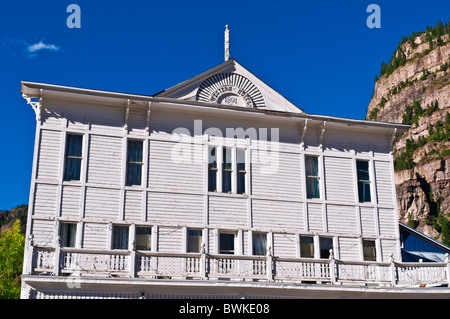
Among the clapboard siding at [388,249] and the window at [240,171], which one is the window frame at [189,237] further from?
the clapboard siding at [388,249]

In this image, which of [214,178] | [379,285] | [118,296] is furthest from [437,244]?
[118,296]

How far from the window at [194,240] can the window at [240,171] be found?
2.50m

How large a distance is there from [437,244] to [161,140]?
14842 mm

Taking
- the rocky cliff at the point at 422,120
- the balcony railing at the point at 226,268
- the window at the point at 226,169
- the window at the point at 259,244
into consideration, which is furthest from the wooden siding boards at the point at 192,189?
the rocky cliff at the point at 422,120

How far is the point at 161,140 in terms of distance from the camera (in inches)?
898

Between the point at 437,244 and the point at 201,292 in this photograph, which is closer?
the point at 201,292

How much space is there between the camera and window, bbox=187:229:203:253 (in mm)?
22000

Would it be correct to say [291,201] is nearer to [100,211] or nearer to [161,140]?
[161,140]

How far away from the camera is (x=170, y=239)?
71.3 feet

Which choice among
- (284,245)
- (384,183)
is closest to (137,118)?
(284,245)

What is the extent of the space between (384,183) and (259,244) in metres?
6.77

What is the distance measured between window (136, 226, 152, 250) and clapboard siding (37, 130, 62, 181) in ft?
12.1

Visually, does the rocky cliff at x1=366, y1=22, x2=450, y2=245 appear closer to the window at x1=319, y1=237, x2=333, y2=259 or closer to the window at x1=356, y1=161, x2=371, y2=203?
the window at x1=356, y1=161, x2=371, y2=203
